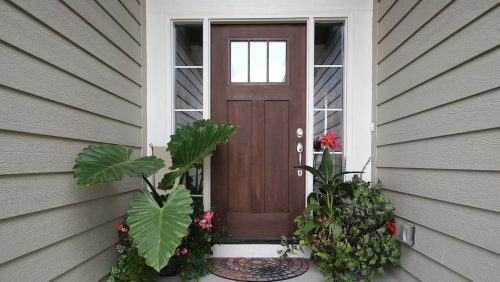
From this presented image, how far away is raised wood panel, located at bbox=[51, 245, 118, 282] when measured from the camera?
1241mm

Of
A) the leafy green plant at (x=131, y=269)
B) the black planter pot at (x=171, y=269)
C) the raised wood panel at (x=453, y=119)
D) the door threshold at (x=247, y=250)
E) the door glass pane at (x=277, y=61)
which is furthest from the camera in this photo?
the door glass pane at (x=277, y=61)

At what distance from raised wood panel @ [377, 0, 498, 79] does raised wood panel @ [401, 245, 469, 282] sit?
1.20 meters

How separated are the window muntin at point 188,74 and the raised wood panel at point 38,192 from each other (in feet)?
3.25

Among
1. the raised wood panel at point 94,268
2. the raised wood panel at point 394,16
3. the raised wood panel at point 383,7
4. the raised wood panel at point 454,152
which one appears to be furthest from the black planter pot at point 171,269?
the raised wood panel at point 383,7

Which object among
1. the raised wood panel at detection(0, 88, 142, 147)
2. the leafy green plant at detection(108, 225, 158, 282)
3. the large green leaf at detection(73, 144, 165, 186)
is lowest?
the leafy green plant at detection(108, 225, 158, 282)

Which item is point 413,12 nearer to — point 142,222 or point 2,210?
point 142,222

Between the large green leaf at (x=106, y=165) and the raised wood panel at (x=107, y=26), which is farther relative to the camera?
the raised wood panel at (x=107, y=26)

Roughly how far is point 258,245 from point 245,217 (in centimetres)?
25

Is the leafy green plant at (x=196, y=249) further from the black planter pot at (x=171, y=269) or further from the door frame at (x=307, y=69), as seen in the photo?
the door frame at (x=307, y=69)

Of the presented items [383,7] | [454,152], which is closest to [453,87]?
[454,152]

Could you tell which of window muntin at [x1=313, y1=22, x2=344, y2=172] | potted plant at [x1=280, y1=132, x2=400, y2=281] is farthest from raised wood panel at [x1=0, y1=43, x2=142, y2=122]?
window muntin at [x1=313, y1=22, x2=344, y2=172]

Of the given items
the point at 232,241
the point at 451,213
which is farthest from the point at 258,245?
the point at 451,213

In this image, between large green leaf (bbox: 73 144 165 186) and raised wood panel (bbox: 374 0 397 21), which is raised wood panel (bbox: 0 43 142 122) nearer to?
large green leaf (bbox: 73 144 165 186)

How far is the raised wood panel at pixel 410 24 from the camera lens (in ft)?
4.44
